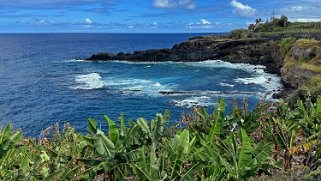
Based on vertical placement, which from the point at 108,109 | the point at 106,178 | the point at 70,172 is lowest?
the point at 108,109

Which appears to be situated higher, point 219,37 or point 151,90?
point 219,37

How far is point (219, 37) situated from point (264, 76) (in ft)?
133

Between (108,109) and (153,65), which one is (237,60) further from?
(108,109)

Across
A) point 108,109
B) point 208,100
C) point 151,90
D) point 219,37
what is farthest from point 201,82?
point 219,37

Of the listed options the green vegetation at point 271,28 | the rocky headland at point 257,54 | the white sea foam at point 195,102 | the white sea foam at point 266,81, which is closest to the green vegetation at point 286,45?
the rocky headland at point 257,54

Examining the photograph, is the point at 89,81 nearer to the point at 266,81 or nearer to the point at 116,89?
the point at 116,89

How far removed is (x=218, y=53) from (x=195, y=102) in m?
49.4

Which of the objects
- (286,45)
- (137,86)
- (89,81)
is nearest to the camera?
(137,86)

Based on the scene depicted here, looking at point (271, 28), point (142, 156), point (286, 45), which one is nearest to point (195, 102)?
point (286, 45)

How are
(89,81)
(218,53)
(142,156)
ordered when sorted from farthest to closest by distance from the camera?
(218,53)
(89,81)
(142,156)

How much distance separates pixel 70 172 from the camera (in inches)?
334

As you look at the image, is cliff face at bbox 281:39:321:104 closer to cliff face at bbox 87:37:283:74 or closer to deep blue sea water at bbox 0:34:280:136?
deep blue sea water at bbox 0:34:280:136

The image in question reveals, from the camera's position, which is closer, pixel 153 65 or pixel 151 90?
pixel 151 90

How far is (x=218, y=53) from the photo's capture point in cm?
9669
